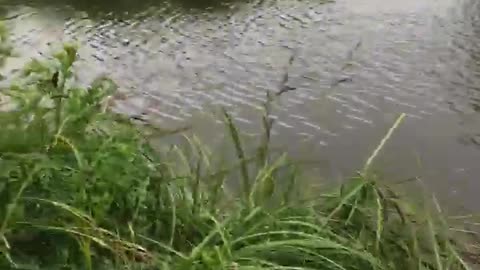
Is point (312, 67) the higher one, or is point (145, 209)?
point (145, 209)

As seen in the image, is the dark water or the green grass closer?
the green grass

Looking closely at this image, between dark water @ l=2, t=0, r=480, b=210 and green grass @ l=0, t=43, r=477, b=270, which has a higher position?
green grass @ l=0, t=43, r=477, b=270

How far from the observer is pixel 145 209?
2012 mm

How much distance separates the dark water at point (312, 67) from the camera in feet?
16.9

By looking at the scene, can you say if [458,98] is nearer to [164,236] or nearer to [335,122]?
[335,122]

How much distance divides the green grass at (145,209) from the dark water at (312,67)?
170 centimetres

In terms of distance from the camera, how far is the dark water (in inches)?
203

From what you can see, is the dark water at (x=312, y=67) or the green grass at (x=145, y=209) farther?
the dark water at (x=312, y=67)

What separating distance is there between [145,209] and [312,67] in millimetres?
4711

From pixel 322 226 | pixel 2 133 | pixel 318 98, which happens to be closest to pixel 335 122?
pixel 318 98

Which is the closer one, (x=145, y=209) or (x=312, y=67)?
(x=145, y=209)

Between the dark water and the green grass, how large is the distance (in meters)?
1.70

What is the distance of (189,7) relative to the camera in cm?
862

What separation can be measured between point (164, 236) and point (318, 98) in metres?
4.03
